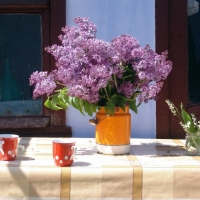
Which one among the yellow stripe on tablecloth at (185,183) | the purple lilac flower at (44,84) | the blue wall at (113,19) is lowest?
the yellow stripe on tablecloth at (185,183)

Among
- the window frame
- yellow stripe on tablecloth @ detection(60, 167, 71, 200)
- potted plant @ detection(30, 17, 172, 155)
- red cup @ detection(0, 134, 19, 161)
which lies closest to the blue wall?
the window frame

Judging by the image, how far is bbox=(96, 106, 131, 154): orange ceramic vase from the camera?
198cm

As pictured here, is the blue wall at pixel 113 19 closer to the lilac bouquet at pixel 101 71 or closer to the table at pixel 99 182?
the lilac bouquet at pixel 101 71

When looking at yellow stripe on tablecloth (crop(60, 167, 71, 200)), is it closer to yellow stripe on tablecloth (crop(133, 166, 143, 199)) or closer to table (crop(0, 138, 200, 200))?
table (crop(0, 138, 200, 200))

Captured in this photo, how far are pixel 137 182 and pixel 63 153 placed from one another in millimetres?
270

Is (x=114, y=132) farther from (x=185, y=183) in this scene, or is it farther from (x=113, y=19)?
(x=113, y=19)

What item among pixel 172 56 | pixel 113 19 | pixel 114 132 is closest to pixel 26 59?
pixel 113 19

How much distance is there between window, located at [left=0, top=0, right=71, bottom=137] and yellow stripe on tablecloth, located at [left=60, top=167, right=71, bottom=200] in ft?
3.09

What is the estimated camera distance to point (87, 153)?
6.62ft

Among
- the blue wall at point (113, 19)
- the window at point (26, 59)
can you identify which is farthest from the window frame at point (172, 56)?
the window at point (26, 59)

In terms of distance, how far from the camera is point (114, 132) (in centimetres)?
198

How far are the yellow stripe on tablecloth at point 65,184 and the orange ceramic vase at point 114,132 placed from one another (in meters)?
0.31

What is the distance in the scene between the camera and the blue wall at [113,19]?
8.73 feet

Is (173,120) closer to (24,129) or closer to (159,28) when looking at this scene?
(159,28)
